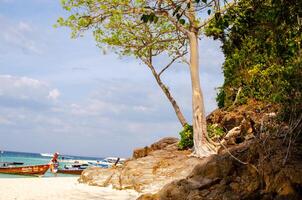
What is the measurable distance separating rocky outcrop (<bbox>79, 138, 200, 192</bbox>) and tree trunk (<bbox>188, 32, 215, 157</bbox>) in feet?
2.69

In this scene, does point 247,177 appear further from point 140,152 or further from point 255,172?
point 140,152

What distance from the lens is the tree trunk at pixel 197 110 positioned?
20453 millimetres

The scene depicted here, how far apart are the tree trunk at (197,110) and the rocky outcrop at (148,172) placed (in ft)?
2.69

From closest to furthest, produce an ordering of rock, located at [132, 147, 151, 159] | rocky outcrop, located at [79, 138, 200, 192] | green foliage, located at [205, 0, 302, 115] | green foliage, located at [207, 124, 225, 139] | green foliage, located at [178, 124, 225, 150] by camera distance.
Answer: green foliage, located at [205, 0, 302, 115]
rocky outcrop, located at [79, 138, 200, 192]
green foliage, located at [207, 124, 225, 139]
green foliage, located at [178, 124, 225, 150]
rock, located at [132, 147, 151, 159]

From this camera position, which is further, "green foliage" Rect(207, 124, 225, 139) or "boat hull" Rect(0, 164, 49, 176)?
"boat hull" Rect(0, 164, 49, 176)

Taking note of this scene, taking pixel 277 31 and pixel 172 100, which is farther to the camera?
pixel 172 100

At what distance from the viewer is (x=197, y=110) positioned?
20922 millimetres

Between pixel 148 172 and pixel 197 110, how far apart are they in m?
4.21

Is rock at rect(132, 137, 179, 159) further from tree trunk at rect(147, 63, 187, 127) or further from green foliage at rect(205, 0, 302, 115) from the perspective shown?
green foliage at rect(205, 0, 302, 115)

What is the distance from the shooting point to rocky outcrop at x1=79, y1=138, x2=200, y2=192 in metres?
17.4

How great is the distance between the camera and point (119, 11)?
2159 centimetres

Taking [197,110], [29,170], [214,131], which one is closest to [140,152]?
[214,131]

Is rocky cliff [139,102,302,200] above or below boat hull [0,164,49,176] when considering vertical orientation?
below

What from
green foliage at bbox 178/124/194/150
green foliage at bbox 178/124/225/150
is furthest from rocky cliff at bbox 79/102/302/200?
green foliage at bbox 178/124/194/150
